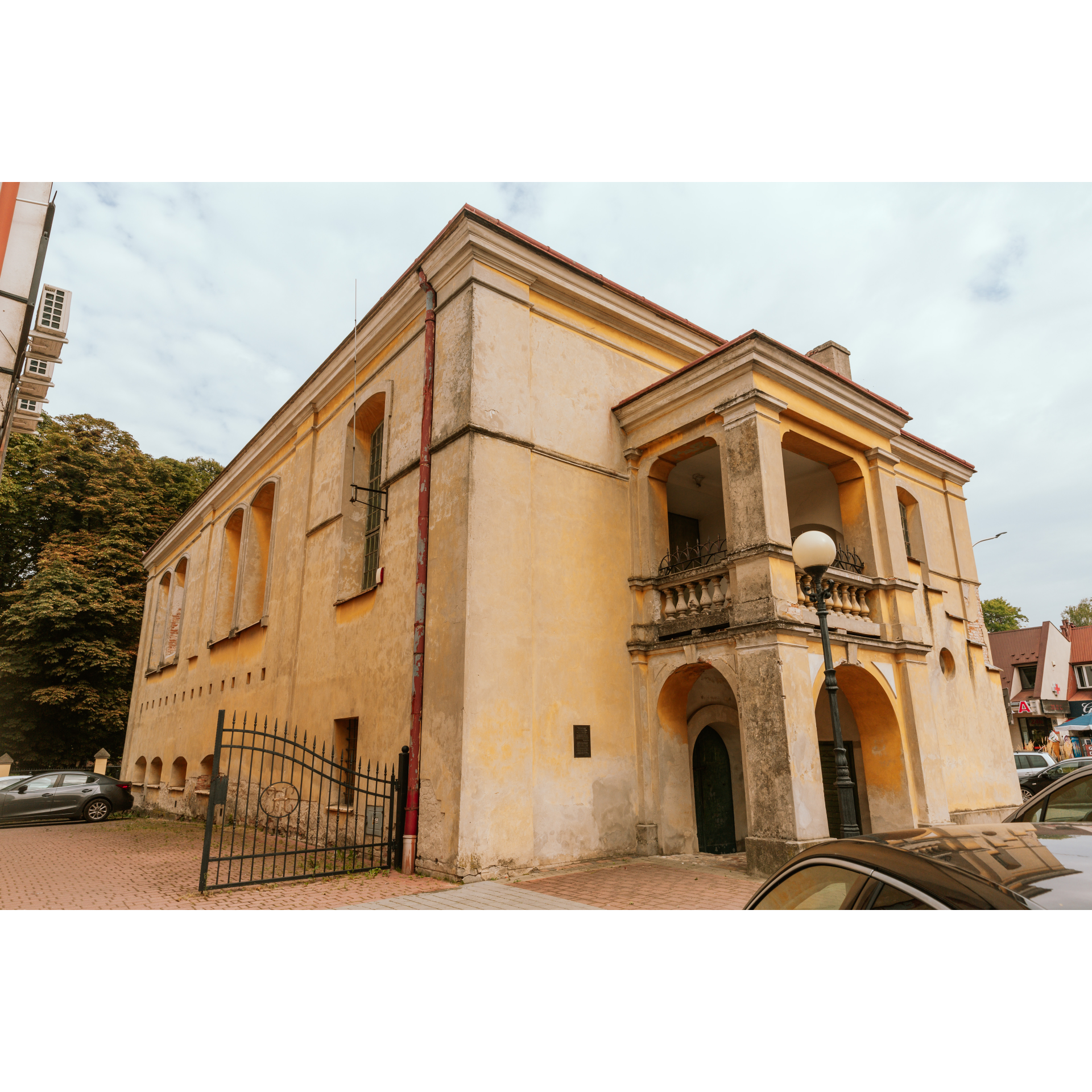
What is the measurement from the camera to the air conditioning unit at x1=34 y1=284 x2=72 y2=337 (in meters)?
12.7

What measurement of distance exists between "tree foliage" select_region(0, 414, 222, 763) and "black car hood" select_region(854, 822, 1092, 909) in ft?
105

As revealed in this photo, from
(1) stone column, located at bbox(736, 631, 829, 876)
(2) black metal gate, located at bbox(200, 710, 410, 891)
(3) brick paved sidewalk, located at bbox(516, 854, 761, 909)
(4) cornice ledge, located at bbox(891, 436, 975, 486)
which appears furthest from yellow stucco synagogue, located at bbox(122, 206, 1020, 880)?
(4) cornice ledge, located at bbox(891, 436, 975, 486)

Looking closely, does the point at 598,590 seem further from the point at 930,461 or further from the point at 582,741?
the point at 930,461

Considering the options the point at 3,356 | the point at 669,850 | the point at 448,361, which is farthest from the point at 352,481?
the point at 669,850

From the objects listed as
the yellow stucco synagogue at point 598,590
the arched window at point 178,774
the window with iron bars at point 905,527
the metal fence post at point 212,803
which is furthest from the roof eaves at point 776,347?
the arched window at point 178,774

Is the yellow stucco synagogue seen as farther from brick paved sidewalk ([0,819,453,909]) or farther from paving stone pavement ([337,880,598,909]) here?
brick paved sidewalk ([0,819,453,909])

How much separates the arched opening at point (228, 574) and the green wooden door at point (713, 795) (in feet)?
44.3

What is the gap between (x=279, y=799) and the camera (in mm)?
14570

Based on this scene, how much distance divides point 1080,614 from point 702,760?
209 feet

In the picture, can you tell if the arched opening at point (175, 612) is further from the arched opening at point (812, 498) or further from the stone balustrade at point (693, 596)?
the arched opening at point (812, 498)

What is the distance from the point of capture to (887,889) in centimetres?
237

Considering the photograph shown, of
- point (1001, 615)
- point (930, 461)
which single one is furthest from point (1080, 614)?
point (930, 461)

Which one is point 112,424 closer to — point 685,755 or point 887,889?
point 685,755

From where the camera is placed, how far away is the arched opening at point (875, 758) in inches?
427
